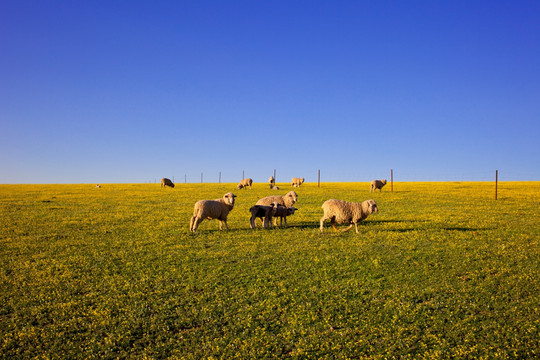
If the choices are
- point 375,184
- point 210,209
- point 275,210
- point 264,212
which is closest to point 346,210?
point 275,210

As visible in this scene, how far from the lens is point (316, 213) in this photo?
1025 inches

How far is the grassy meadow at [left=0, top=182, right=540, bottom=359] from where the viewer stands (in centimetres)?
694

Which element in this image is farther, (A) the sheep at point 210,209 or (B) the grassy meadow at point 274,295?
(A) the sheep at point 210,209

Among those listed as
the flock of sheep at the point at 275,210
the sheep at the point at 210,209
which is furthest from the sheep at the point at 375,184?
the sheep at the point at 210,209

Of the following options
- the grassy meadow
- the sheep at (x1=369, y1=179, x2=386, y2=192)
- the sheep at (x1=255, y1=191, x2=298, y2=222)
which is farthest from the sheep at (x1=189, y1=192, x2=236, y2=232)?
the sheep at (x1=369, y1=179, x2=386, y2=192)

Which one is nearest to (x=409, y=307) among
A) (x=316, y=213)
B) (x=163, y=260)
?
(x=163, y=260)

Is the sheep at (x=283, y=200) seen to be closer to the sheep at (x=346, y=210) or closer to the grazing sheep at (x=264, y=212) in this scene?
the grazing sheep at (x=264, y=212)

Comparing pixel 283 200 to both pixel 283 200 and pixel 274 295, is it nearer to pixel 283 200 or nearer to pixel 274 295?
pixel 283 200

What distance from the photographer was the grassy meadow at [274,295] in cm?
694

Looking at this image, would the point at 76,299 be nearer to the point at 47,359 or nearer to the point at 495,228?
the point at 47,359

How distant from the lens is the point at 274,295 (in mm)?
9359

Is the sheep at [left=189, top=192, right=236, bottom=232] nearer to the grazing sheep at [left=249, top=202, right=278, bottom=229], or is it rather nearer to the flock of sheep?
the flock of sheep

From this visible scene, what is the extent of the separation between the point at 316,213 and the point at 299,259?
44.3ft

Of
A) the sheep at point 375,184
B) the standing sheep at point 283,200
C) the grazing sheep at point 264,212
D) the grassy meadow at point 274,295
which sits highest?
the sheep at point 375,184
